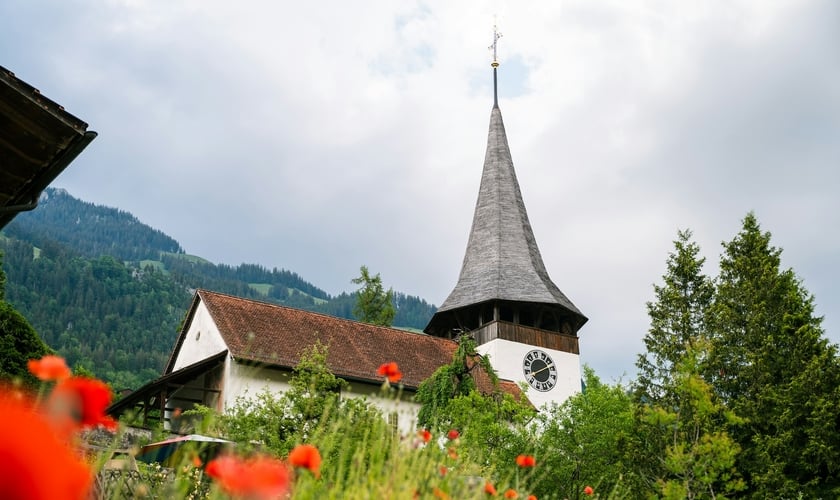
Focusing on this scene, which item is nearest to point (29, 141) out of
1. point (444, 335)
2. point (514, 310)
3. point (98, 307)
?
point (514, 310)

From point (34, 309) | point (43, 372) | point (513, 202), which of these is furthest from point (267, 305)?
point (34, 309)

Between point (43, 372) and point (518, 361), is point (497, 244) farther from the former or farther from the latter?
point (43, 372)

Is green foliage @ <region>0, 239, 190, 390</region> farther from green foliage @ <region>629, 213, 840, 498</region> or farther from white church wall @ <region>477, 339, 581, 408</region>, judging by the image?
green foliage @ <region>629, 213, 840, 498</region>

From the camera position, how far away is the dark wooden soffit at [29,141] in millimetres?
5855

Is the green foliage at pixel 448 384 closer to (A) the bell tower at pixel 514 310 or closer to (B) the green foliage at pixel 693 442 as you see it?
(B) the green foliage at pixel 693 442

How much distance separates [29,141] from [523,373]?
25540mm

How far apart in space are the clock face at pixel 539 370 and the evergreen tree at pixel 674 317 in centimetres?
446

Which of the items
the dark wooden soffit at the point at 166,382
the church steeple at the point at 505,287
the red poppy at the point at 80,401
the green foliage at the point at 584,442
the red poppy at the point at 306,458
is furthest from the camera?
the church steeple at the point at 505,287

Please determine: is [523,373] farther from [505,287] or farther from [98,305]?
[98,305]

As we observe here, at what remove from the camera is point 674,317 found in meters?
27.9

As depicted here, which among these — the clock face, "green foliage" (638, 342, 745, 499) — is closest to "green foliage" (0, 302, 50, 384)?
"green foliage" (638, 342, 745, 499)

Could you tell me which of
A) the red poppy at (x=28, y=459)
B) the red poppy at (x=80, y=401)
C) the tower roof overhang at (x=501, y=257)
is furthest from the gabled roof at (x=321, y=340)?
the red poppy at (x=28, y=459)

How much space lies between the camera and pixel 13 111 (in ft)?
19.6

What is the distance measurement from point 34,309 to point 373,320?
86.4 meters
